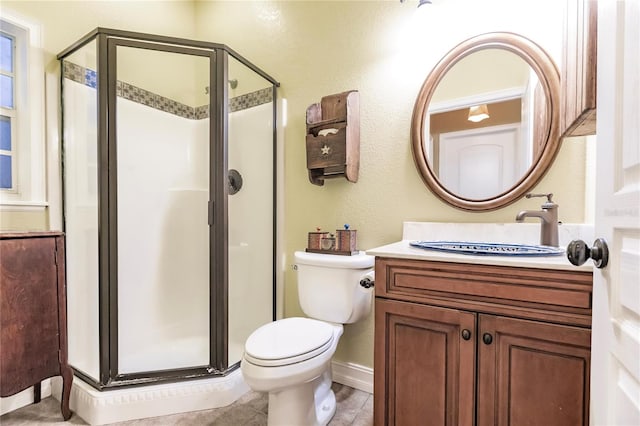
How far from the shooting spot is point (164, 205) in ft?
6.64

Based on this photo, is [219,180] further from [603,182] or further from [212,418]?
[603,182]

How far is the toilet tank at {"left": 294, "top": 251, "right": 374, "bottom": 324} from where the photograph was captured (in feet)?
4.84

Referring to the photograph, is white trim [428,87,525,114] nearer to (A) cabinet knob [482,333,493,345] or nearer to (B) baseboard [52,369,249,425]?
(A) cabinet knob [482,333,493,345]

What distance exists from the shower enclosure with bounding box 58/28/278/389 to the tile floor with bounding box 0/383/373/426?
0.18m

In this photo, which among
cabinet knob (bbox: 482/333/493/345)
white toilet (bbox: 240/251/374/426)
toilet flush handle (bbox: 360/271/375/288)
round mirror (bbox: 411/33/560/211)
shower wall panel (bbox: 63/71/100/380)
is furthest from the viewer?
shower wall panel (bbox: 63/71/100/380)

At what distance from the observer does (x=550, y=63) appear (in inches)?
49.6

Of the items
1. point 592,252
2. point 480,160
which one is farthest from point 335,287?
point 592,252

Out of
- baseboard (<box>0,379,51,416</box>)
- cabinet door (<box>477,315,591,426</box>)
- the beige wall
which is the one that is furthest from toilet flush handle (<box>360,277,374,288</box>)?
baseboard (<box>0,379,51,416</box>)

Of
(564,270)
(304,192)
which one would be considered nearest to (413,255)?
(564,270)

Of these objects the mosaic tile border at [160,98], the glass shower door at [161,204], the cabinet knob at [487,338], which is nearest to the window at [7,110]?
the mosaic tile border at [160,98]

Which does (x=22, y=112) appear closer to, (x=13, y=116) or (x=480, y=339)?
(x=13, y=116)

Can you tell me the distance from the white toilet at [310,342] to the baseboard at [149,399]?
39 centimetres

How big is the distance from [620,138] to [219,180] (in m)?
1.55

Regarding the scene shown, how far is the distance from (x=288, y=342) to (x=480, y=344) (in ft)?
2.33
